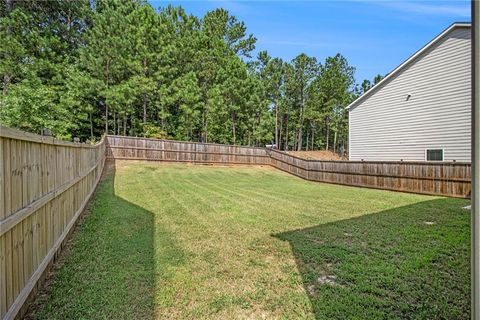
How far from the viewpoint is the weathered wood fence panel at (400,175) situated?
8.53 metres

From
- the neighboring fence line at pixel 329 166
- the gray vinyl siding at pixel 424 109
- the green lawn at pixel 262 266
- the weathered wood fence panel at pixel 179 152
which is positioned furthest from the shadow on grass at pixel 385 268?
the weathered wood fence panel at pixel 179 152

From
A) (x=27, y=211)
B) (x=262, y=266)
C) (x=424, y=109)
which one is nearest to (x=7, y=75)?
(x=27, y=211)

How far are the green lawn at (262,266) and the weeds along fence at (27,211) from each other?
12.9 inches

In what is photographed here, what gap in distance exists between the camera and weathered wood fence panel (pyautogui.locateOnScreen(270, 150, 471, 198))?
28.0ft

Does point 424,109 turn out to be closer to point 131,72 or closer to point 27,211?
point 27,211

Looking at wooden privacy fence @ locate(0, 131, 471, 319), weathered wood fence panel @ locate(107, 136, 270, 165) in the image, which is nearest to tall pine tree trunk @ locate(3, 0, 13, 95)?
weathered wood fence panel @ locate(107, 136, 270, 165)

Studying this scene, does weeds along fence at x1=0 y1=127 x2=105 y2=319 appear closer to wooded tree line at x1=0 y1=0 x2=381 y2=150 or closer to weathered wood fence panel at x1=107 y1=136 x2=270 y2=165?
wooded tree line at x1=0 y1=0 x2=381 y2=150

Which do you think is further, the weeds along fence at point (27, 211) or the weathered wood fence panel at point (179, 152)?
the weathered wood fence panel at point (179, 152)

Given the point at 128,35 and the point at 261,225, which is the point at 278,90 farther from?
the point at 261,225

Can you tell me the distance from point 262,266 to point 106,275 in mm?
1717

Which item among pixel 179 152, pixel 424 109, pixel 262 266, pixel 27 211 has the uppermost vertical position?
pixel 424 109

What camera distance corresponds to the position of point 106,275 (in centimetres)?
299

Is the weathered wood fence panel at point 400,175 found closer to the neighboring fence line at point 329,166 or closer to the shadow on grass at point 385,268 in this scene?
the neighboring fence line at point 329,166

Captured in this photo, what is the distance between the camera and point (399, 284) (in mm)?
2783
